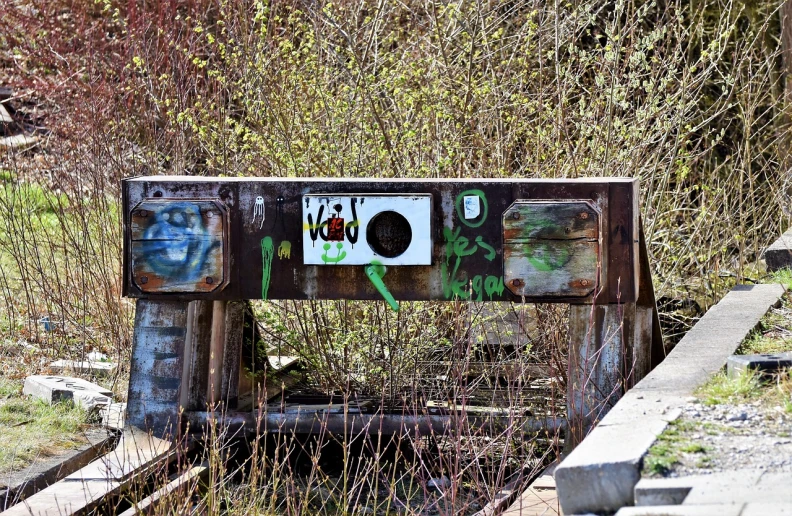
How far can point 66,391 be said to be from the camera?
5.94m

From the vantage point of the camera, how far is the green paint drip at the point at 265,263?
5.15 m

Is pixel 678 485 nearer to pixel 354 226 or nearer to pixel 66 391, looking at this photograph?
pixel 354 226

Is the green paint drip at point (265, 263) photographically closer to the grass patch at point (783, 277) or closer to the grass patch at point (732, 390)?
the grass patch at point (732, 390)

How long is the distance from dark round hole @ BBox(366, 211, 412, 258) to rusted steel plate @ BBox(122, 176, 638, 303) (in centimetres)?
4

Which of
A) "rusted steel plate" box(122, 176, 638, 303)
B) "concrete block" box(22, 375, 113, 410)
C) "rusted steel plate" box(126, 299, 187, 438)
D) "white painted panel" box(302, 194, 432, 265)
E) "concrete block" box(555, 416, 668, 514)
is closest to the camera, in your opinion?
"concrete block" box(555, 416, 668, 514)

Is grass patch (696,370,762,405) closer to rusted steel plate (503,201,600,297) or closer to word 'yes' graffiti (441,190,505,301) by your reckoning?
rusted steel plate (503,201,600,297)

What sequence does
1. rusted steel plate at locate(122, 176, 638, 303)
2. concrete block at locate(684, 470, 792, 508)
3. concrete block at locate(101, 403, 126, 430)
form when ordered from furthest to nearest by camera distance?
1. concrete block at locate(101, 403, 126, 430)
2. rusted steel plate at locate(122, 176, 638, 303)
3. concrete block at locate(684, 470, 792, 508)

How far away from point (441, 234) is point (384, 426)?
1042mm

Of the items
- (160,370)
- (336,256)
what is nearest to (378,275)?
(336,256)

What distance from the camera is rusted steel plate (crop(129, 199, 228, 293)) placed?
16.9 ft

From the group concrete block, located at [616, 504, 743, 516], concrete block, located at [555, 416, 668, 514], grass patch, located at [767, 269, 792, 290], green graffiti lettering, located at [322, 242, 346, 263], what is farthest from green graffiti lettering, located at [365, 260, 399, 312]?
grass patch, located at [767, 269, 792, 290]

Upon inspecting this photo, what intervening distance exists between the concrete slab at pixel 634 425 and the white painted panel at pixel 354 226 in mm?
1303

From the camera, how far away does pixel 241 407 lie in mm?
5664

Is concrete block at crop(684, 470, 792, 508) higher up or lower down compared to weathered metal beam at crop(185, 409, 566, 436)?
higher up
